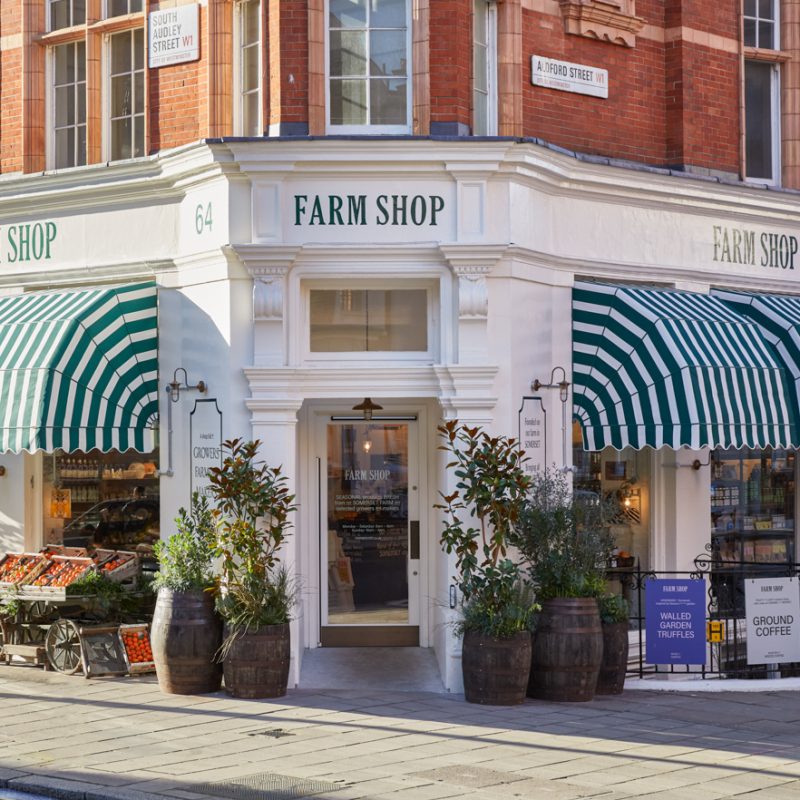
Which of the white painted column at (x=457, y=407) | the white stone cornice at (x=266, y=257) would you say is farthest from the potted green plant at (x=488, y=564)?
the white stone cornice at (x=266, y=257)

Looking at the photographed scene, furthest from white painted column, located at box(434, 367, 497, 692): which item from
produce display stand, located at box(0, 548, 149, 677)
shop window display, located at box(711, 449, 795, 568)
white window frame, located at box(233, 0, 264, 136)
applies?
shop window display, located at box(711, 449, 795, 568)

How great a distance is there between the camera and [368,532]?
14.5 meters

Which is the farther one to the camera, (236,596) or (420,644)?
(420,644)

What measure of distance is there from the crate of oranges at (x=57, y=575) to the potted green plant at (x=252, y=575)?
1857mm

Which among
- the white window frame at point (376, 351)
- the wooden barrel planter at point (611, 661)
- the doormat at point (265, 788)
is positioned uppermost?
the white window frame at point (376, 351)

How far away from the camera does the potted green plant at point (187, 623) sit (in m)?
12.7

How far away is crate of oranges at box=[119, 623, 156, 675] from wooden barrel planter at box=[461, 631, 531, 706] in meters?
3.42

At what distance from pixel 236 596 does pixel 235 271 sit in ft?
10.4

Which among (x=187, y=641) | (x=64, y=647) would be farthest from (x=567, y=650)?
(x=64, y=647)

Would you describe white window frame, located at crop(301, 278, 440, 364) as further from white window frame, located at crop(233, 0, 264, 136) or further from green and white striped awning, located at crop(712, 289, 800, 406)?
green and white striped awning, located at crop(712, 289, 800, 406)

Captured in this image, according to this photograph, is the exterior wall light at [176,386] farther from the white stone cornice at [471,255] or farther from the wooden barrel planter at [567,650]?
the wooden barrel planter at [567,650]

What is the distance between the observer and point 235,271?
13617mm

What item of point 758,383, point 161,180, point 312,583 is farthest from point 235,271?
point 758,383

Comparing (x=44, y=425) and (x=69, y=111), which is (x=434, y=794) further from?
(x=69, y=111)
